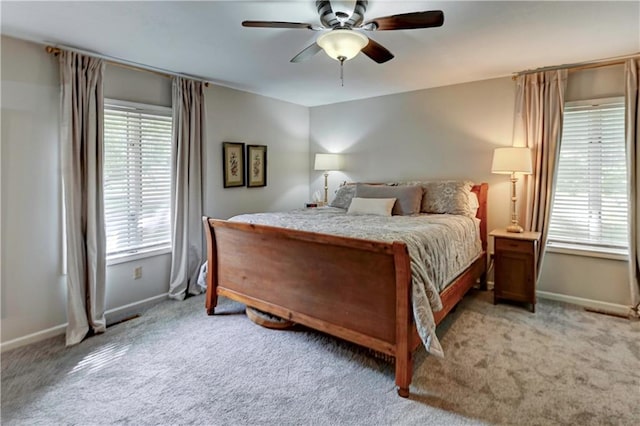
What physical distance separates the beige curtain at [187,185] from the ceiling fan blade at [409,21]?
90.2 inches

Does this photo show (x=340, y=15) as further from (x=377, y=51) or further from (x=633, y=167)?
(x=633, y=167)

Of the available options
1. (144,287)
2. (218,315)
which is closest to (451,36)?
(218,315)

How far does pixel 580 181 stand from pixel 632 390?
2.06m

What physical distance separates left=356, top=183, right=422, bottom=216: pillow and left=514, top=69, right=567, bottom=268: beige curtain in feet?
3.67

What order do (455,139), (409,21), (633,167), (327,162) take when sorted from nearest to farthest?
(409,21)
(633,167)
(455,139)
(327,162)

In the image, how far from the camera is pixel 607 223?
3293mm

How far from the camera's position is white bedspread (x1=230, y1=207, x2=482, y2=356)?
1.97 metres

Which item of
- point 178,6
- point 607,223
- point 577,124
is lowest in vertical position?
point 607,223

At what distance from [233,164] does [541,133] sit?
11.3 ft

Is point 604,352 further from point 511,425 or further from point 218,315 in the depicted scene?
point 218,315

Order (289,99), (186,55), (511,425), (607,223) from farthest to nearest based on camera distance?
(289,99)
(607,223)
(186,55)
(511,425)

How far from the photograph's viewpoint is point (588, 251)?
3357mm

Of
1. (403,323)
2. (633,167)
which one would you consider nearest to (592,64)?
(633,167)

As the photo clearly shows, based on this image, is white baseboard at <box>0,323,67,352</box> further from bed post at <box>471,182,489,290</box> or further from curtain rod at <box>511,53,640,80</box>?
curtain rod at <box>511,53,640,80</box>
